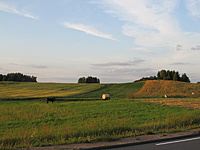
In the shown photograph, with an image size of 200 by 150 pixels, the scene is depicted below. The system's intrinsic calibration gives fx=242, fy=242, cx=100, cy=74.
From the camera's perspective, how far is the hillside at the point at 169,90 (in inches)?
2231

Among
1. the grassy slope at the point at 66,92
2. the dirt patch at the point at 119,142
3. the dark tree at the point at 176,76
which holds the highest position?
the dark tree at the point at 176,76

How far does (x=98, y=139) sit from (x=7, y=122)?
45.2 ft

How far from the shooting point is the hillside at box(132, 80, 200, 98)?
186ft

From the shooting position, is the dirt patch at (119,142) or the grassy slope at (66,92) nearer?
the dirt patch at (119,142)

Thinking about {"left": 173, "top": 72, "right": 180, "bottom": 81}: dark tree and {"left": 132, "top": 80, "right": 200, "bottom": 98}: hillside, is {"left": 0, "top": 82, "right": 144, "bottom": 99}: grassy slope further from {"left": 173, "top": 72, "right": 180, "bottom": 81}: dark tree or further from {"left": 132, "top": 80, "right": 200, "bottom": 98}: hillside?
{"left": 173, "top": 72, "right": 180, "bottom": 81}: dark tree

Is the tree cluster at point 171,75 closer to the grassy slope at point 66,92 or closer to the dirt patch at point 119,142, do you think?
the grassy slope at point 66,92

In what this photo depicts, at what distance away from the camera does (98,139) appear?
32.1ft

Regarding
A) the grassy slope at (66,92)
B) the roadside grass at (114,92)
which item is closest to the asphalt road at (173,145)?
the roadside grass at (114,92)

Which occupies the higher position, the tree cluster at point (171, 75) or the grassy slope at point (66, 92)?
the tree cluster at point (171, 75)

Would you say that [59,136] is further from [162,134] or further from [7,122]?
[7,122]

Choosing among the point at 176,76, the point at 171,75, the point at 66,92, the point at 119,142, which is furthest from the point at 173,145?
the point at 171,75

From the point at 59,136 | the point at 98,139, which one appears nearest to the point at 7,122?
the point at 59,136

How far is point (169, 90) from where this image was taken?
6181cm

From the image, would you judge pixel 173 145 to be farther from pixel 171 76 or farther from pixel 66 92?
pixel 171 76
